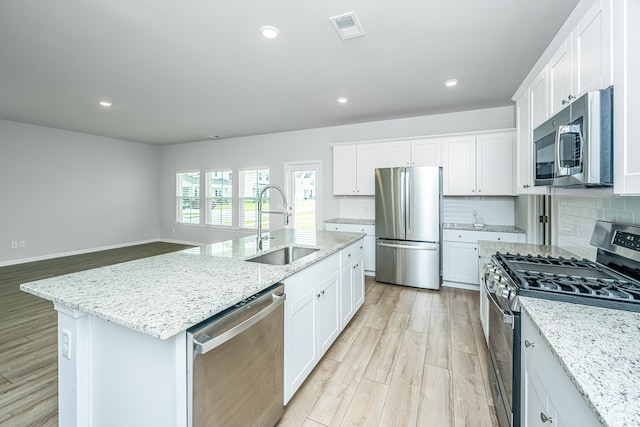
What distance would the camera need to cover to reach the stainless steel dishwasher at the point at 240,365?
1.07m

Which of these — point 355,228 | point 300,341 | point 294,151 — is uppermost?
point 294,151

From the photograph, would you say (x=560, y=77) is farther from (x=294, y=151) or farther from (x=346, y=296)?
(x=294, y=151)

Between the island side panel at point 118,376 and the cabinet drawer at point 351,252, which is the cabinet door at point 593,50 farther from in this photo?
the island side panel at point 118,376

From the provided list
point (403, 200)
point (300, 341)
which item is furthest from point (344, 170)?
point (300, 341)

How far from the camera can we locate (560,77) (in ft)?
5.52

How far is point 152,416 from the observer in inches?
42.8

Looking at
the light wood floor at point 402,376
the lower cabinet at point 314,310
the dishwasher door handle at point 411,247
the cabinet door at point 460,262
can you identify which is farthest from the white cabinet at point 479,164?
the lower cabinet at point 314,310

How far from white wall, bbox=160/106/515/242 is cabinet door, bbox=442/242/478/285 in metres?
1.56

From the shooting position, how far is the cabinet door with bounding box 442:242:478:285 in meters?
3.92

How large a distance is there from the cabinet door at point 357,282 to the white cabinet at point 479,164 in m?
2.05

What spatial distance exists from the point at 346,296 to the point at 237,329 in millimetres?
1684

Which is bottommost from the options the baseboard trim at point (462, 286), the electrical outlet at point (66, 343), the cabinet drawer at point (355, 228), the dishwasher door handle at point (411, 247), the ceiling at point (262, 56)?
the baseboard trim at point (462, 286)

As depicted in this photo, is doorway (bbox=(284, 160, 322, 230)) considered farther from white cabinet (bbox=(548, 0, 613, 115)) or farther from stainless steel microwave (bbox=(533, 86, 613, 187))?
stainless steel microwave (bbox=(533, 86, 613, 187))

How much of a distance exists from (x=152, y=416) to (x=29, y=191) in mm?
6860
